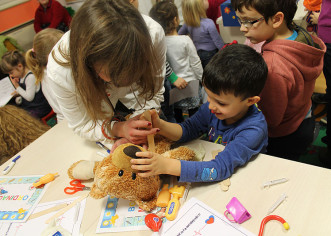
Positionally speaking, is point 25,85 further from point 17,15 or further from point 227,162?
point 227,162

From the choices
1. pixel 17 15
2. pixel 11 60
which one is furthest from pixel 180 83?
pixel 17 15

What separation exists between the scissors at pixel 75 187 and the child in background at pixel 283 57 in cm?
80

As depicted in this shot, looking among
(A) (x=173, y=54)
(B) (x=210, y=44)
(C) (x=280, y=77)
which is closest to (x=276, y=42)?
(C) (x=280, y=77)

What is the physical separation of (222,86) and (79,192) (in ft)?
2.15

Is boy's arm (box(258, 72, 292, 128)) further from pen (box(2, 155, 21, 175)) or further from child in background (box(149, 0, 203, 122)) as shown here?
pen (box(2, 155, 21, 175))

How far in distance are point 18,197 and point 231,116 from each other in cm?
89

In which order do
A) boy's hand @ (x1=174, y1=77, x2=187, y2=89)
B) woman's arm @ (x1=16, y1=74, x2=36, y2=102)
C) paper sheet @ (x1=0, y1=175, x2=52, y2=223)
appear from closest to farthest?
paper sheet @ (x1=0, y1=175, x2=52, y2=223) → boy's hand @ (x1=174, y1=77, x2=187, y2=89) → woman's arm @ (x1=16, y1=74, x2=36, y2=102)

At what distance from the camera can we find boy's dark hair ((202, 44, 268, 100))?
0.82 m

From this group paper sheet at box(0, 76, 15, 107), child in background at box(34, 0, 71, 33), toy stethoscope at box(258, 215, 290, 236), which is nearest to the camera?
toy stethoscope at box(258, 215, 290, 236)

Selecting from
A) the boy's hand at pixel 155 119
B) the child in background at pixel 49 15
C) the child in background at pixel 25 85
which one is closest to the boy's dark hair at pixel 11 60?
the child in background at pixel 25 85

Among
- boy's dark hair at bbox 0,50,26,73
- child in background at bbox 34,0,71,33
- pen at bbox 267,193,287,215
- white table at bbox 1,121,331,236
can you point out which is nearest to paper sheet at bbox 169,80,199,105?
white table at bbox 1,121,331,236

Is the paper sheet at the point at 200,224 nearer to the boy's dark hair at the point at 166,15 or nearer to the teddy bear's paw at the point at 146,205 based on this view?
the teddy bear's paw at the point at 146,205

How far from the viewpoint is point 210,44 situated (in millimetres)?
2316

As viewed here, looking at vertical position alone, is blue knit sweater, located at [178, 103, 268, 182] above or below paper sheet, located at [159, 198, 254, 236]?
above
